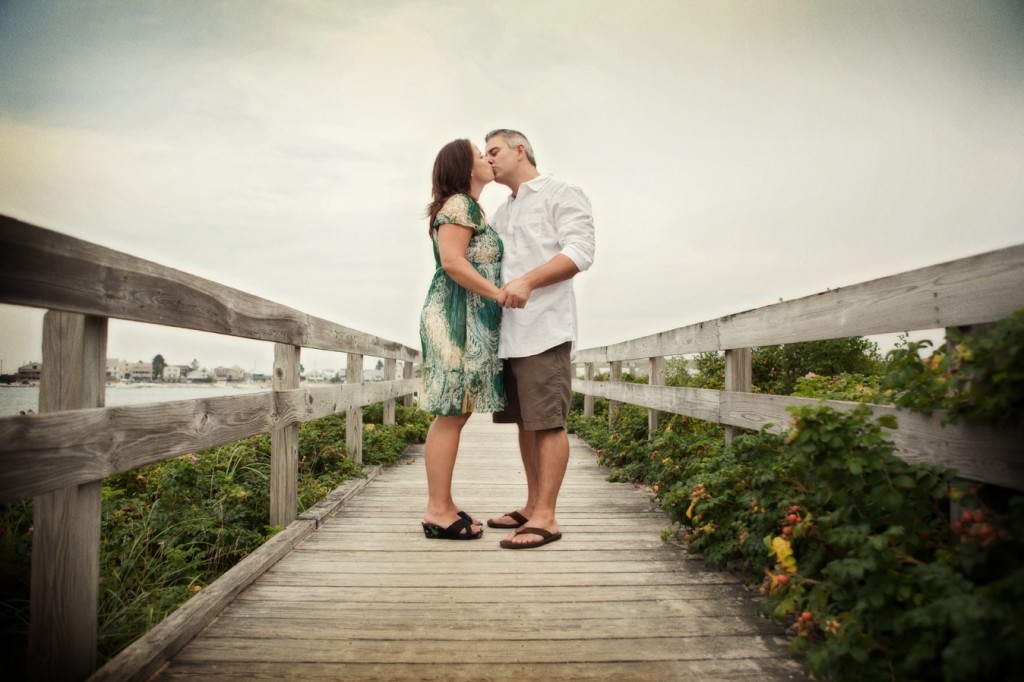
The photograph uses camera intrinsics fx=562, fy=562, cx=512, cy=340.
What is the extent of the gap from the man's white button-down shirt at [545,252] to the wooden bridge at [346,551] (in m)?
Answer: 0.99

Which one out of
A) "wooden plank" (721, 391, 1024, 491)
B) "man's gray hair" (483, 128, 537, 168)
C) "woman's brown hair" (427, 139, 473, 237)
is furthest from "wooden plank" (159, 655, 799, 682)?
"man's gray hair" (483, 128, 537, 168)

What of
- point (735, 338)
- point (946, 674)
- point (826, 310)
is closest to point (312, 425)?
point (735, 338)

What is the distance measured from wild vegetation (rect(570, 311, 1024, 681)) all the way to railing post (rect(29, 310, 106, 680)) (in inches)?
70.7

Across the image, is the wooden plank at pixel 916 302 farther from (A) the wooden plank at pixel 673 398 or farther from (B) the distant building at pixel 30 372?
(B) the distant building at pixel 30 372

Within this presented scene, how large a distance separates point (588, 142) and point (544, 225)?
7.80 metres

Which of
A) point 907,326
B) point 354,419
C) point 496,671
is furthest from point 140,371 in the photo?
point 907,326

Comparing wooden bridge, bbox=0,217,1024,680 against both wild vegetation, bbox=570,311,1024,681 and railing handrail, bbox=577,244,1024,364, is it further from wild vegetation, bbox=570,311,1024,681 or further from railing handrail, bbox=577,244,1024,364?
wild vegetation, bbox=570,311,1024,681

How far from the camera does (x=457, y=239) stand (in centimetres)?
280

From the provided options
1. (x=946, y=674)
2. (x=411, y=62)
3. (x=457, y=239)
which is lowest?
(x=946, y=674)

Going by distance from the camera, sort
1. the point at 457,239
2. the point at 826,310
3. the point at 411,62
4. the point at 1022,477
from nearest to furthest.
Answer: the point at 1022,477 → the point at 826,310 → the point at 457,239 → the point at 411,62

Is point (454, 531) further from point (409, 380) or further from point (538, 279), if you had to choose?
point (409, 380)

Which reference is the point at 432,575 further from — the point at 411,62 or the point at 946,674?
the point at 411,62

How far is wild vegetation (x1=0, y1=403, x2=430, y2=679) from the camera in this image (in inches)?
74.6

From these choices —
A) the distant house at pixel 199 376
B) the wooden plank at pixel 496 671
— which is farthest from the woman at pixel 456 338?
the distant house at pixel 199 376
